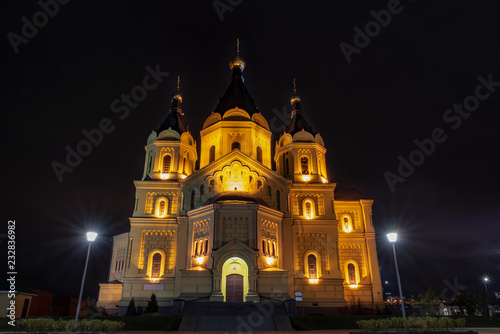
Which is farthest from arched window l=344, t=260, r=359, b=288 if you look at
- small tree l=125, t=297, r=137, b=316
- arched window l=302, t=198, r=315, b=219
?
small tree l=125, t=297, r=137, b=316

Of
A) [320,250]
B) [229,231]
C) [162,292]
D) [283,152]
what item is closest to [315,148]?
[283,152]

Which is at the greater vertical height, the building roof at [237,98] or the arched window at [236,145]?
the building roof at [237,98]

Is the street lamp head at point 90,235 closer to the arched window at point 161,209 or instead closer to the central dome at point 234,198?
the central dome at point 234,198

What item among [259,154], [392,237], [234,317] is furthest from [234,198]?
[392,237]

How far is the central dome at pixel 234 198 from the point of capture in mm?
26981

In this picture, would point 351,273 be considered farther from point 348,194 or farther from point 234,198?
point 234,198

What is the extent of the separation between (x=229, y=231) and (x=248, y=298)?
4.95m

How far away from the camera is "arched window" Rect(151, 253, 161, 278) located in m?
28.3

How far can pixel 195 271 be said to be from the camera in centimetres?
2478

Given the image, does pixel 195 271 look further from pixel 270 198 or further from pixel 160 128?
pixel 160 128

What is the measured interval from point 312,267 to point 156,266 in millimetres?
12848

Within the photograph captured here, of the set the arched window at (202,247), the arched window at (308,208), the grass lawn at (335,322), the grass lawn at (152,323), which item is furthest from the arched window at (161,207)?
the grass lawn at (335,322)

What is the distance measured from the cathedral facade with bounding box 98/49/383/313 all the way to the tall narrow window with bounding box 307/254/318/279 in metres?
0.09

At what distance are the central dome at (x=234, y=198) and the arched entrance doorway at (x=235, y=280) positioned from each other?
4.50 metres
